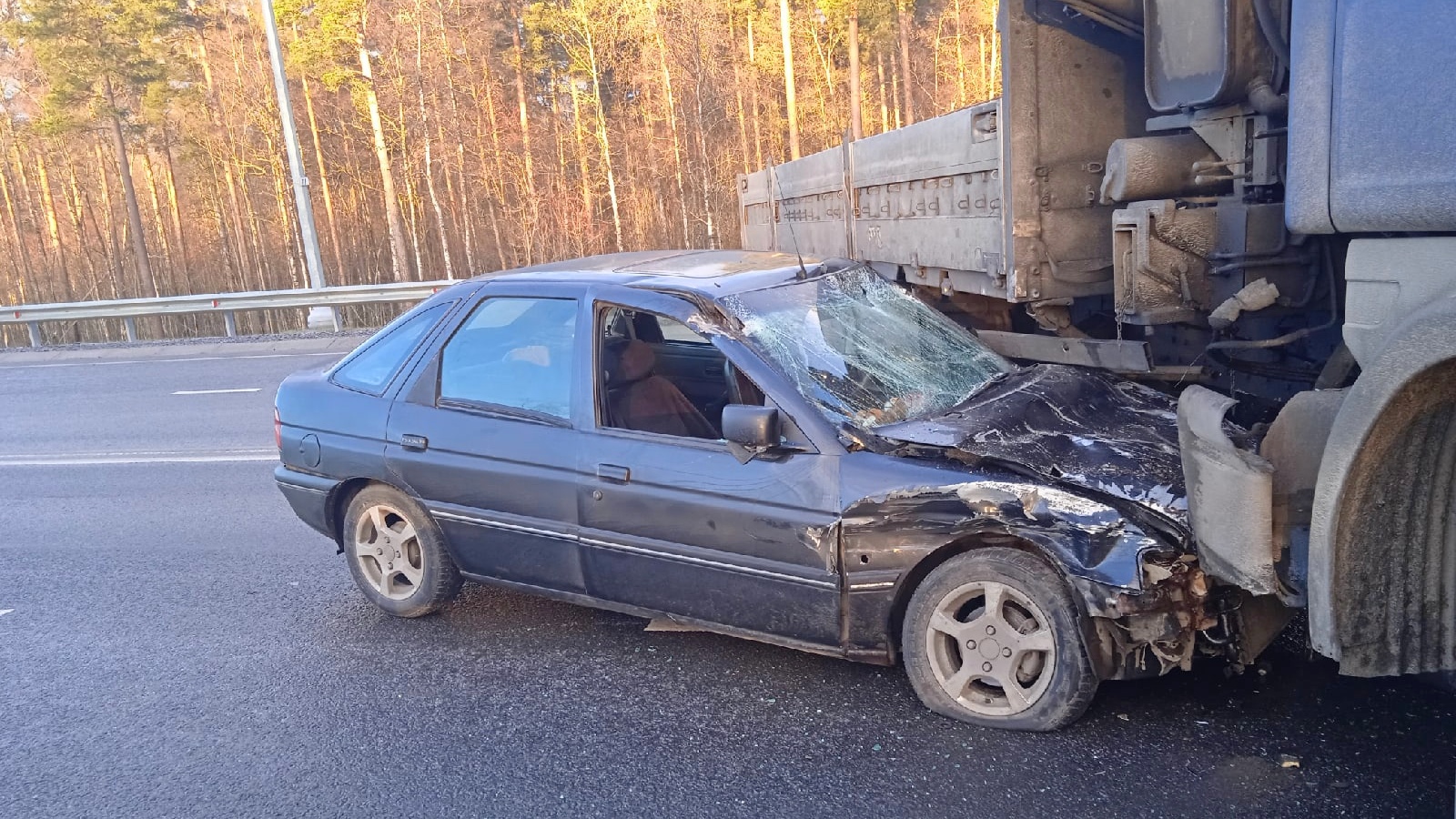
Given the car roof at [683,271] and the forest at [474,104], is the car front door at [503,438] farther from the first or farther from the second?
the forest at [474,104]

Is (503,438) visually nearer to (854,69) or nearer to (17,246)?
(854,69)

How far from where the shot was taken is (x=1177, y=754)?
3.25 m

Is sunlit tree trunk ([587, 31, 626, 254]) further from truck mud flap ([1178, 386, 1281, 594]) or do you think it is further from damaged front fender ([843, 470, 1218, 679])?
truck mud flap ([1178, 386, 1281, 594])

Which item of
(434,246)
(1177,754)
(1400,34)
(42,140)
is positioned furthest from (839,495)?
(42,140)

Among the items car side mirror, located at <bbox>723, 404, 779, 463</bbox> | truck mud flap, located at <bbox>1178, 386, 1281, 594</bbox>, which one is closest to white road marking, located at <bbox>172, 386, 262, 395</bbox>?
car side mirror, located at <bbox>723, 404, 779, 463</bbox>

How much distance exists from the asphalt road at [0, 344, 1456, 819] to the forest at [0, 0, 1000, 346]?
3055 centimetres

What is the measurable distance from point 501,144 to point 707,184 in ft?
27.2

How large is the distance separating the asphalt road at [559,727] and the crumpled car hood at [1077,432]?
2.66 ft

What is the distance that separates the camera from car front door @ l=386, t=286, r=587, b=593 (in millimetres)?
4246

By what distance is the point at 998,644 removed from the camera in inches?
135

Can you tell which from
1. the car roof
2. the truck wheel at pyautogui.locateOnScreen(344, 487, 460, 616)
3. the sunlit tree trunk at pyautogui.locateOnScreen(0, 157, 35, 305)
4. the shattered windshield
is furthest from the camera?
the sunlit tree trunk at pyautogui.locateOnScreen(0, 157, 35, 305)

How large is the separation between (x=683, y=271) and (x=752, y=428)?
3.70 feet

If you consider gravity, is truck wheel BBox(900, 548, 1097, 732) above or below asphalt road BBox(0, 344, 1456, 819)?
above

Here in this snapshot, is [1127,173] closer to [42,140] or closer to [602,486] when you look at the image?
[602,486]
